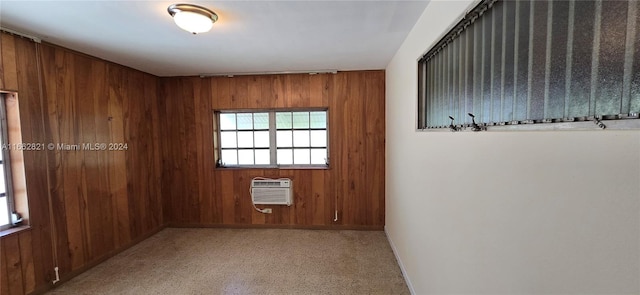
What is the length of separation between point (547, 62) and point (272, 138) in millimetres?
3234

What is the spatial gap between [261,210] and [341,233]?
1.22m

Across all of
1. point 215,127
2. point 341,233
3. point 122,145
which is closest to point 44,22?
point 122,145

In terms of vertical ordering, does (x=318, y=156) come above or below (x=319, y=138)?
below

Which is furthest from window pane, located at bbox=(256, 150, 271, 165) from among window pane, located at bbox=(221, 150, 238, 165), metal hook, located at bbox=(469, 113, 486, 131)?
metal hook, located at bbox=(469, 113, 486, 131)

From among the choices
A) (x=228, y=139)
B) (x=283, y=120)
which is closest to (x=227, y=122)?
(x=228, y=139)

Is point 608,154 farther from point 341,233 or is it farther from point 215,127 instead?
point 215,127

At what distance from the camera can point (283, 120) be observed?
363cm

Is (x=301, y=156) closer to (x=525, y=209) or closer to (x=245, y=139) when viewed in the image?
(x=245, y=139)

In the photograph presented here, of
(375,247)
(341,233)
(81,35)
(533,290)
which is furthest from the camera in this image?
(341,233)

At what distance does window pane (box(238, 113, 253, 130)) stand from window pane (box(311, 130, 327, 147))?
0.96 meters

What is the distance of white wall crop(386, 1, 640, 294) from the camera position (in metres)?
0.56

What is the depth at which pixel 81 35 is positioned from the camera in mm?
2086

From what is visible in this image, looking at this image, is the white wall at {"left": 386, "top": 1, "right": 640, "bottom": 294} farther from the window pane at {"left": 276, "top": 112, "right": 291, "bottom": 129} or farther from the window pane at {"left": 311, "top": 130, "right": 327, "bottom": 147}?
the window pane at {"left": 276, "top": 112, "right": 291, "bottom": 129}

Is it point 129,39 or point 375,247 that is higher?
point 129,39
